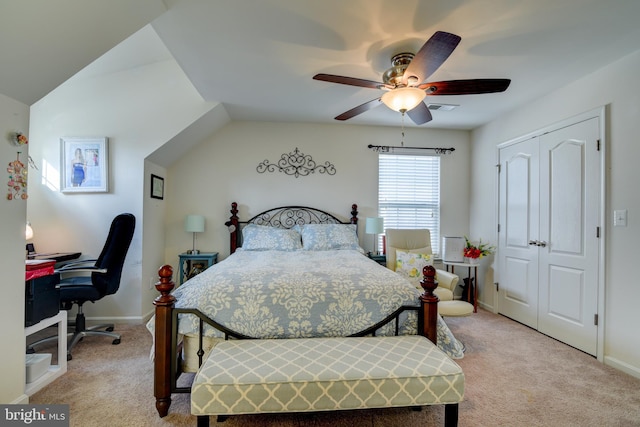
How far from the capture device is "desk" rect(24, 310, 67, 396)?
198cm

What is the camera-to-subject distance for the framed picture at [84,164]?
10.7ft

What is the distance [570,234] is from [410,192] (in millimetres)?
1960

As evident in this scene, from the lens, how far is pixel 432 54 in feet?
A: 5.66

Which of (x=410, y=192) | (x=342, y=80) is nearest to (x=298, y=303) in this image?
(x=342, y=80)

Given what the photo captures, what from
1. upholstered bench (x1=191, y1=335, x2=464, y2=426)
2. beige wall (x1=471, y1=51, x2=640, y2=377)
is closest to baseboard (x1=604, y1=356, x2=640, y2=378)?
beige wall (x1=471, y1=51, x2=640, y2=377)

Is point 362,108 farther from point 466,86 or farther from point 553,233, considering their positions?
point 553,233

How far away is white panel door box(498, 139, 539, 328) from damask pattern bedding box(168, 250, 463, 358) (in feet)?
6.57

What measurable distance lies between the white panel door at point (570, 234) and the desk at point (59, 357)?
4.44 meters

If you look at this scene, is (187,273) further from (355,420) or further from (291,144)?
(355,420)

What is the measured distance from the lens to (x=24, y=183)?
6.07 feet

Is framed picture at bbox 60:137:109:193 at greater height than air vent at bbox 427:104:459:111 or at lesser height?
lesser

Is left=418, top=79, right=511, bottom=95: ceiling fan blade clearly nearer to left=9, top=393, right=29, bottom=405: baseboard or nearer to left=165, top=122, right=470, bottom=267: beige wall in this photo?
left=165, top=122, right=470, bottom=267: beige wall

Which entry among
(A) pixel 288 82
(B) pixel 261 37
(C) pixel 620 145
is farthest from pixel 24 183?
(C) pixel 620 145

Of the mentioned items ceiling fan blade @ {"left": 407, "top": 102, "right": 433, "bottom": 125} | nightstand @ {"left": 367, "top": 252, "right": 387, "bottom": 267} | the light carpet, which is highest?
ceiling fan blade @ {"left": 407, "top": 102, "right": 433, "bottom": 125}
